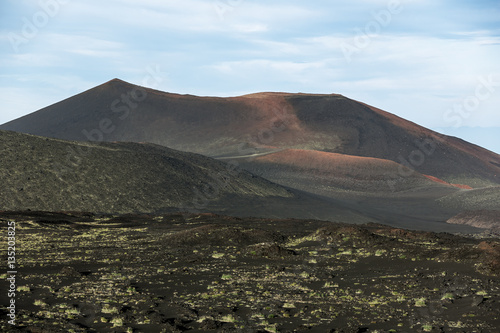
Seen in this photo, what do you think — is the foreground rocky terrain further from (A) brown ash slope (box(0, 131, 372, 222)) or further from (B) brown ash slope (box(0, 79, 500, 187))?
(B) brown ash slope (box(0, 79, 500, 187))

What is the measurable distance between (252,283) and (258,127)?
137 meters

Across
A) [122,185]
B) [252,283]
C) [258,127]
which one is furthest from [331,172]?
[252,283]

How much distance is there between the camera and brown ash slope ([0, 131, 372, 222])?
2138 inches

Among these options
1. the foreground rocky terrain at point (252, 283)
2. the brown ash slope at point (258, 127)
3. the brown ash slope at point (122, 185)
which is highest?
the brown ash slope at point (258, 127)

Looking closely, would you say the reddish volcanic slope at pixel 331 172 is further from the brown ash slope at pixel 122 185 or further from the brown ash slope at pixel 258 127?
the brown ash slope at pixel 122 185

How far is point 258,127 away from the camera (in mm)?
156875

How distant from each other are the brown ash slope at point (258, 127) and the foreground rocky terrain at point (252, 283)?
10406 cm

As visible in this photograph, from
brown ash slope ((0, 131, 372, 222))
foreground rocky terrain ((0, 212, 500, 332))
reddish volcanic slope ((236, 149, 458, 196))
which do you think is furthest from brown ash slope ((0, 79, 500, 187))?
foreground rocky terrain ((0, 212, 500, 332))

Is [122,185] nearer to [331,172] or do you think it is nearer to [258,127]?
[331,172]

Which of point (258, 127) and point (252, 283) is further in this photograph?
point (258, 127)

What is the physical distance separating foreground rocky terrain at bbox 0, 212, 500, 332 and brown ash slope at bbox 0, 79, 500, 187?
10406cm

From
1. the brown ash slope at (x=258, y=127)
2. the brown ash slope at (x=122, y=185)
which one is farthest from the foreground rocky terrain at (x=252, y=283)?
the brown ash slope at (x=258, y=127)

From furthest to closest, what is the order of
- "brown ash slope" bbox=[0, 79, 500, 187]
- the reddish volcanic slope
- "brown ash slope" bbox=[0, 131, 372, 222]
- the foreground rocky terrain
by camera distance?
1. "brown ash slope" bbox=[0, 79, 500, 187]
2. the reddish volcanic slope
3. "brown ash slope" bbox=[0, 131, 372, 222]
4. the foreground rocky terrain

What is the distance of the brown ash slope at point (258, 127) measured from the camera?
148 metres
